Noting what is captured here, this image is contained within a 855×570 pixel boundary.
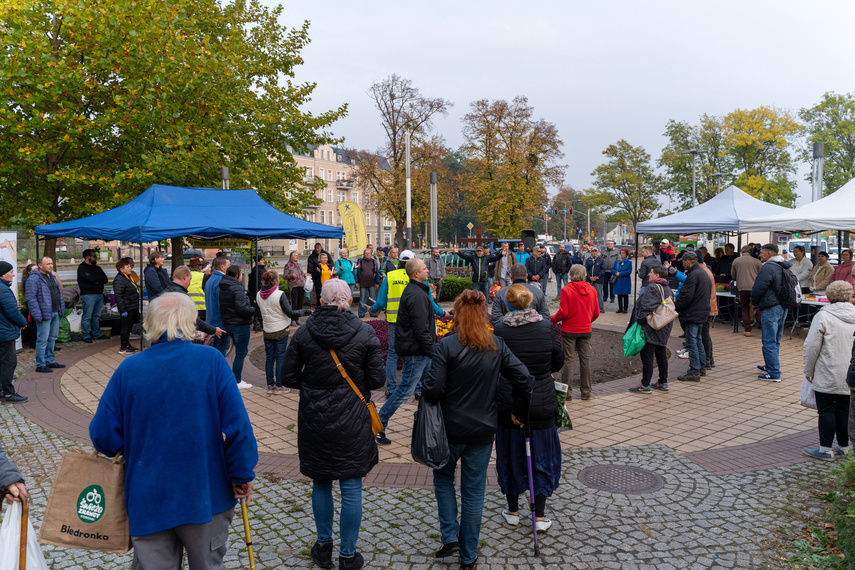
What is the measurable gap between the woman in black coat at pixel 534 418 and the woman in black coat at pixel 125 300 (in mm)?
8963

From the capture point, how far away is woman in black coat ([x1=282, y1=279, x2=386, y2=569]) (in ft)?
11.3

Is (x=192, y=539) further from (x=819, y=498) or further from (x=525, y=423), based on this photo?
(x=819, y=498)

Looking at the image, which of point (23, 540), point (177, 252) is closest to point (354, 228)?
point (177, 252)

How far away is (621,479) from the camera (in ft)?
16.3

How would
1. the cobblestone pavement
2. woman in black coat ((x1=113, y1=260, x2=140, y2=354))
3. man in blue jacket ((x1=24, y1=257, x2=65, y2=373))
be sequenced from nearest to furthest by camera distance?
the cobblestone pavement → man in blue jacket ((x1=24, y1=257, x2=65, y2=373)) → woman in black coat ((x1=113, y1=260, x2=140, y2=354))

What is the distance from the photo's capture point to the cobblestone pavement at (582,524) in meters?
3.73

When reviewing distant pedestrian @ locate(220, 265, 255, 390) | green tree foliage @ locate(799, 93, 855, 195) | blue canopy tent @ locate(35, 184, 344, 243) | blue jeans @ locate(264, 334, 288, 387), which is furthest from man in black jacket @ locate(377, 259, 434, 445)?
green tree foliage @ locate(799, 93, 855, 195)

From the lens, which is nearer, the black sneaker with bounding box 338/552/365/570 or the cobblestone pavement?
the black sneaker with bounding box 338/552/365/570

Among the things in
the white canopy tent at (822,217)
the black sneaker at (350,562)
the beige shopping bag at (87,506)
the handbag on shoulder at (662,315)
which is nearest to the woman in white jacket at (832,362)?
the handbag on shoulder at (662,315)

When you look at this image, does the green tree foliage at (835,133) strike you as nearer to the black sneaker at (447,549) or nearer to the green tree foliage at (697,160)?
the green tree foliage at (697,160)

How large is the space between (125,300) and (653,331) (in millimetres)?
9238

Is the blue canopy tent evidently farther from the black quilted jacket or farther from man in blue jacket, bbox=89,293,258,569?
man in blue jacket, bbox=89,293,258,569

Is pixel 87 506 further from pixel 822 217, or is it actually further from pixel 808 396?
pixel 822 217

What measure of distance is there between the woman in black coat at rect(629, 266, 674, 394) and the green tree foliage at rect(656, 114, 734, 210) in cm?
3670
